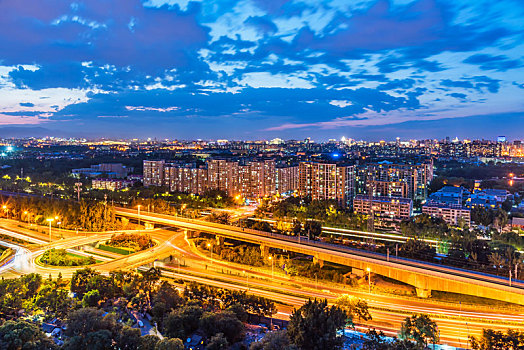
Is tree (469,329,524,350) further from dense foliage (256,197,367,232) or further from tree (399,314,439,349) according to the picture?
dense foliage (256,197,367,232)

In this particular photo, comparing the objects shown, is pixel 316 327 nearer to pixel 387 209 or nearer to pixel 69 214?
pixel 387 209

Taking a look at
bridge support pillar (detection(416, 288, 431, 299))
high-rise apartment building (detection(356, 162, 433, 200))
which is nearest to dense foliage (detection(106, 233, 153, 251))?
bridge support pillar (detection(416, 288, 431, 299))

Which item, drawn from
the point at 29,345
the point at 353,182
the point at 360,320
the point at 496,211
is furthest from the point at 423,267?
the point at 353,182

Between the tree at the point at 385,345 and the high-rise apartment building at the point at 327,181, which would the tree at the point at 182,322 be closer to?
the tree at the point at 385,345

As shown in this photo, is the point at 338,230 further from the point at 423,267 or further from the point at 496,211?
the point at 496,211

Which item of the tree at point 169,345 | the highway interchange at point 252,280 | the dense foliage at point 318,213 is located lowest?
the highway interchange at point 252,280

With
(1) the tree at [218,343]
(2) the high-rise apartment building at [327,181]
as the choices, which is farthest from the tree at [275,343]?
(2) the high-rise apartment building at [327,181]
